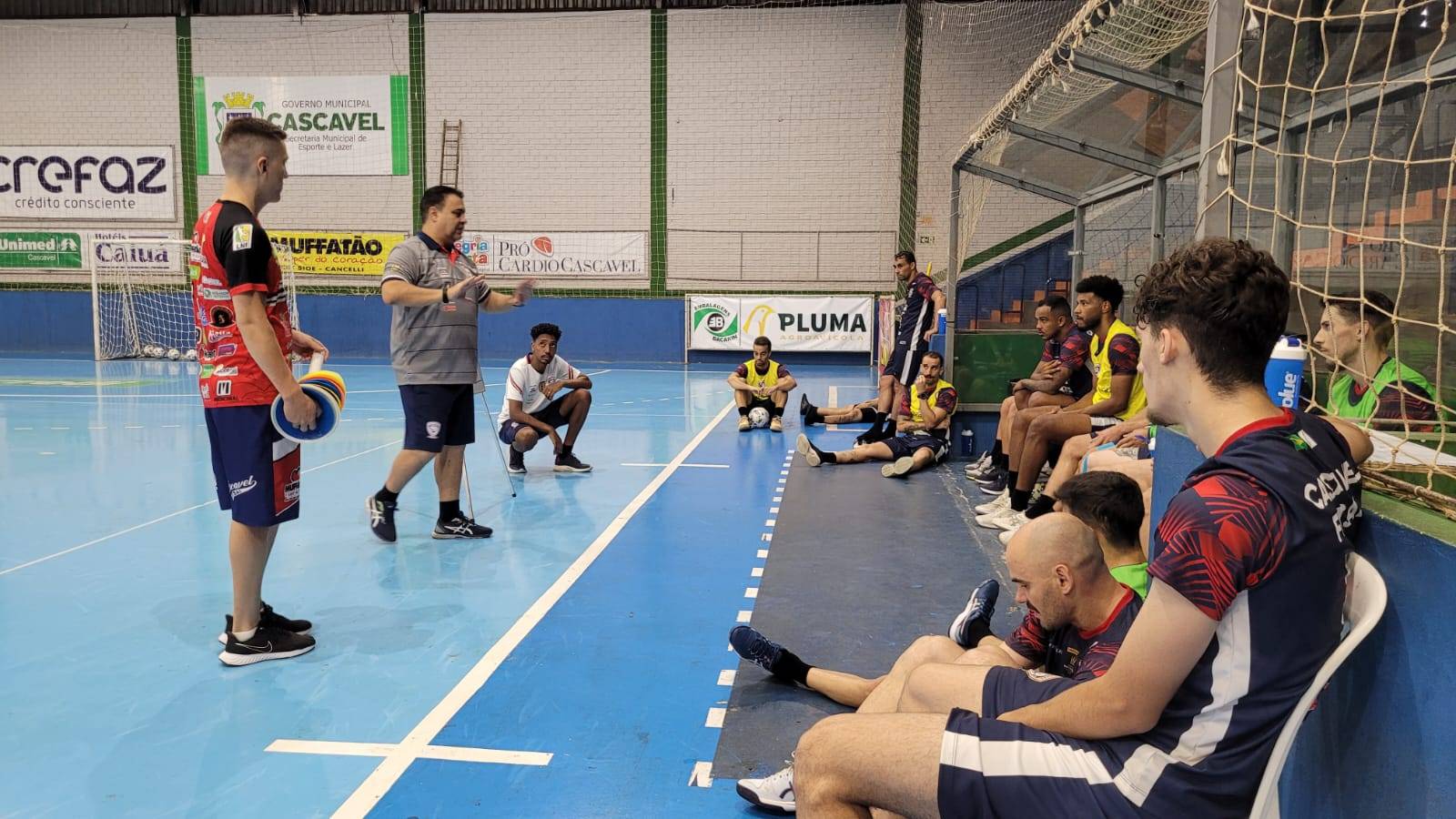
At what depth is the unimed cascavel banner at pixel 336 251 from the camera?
21328 millimetres

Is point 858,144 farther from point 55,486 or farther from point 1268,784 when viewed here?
point 1268,784

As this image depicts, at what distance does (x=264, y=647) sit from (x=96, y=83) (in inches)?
895

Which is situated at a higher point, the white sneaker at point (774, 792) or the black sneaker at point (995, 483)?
the black sneaker at point (995, 483)

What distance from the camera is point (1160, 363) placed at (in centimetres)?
175

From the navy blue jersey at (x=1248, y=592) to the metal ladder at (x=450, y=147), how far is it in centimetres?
2106

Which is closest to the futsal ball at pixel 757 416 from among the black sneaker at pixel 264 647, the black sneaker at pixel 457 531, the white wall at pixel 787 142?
the black sneaker at pixel 457 531

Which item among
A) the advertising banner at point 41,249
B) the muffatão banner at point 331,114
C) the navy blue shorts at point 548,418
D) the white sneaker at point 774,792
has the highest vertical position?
the muffatão banner at point 331,114

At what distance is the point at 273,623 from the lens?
4.05 m

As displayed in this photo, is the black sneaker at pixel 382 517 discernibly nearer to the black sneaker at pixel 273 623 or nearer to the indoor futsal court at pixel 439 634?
the indoor futsal court at pixel 439 634

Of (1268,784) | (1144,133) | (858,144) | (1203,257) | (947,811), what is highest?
(858,144)

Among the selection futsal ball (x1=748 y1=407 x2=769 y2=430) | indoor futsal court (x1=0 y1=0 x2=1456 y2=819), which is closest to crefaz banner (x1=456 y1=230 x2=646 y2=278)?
indoor futsal court (x1=0 y1=0 x2=1456 y2=819)

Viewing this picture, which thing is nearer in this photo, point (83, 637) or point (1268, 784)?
point (1268, 784)

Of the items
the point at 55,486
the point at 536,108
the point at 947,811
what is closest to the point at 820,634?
the point at 947,811

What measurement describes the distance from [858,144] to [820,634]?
17422 mm
